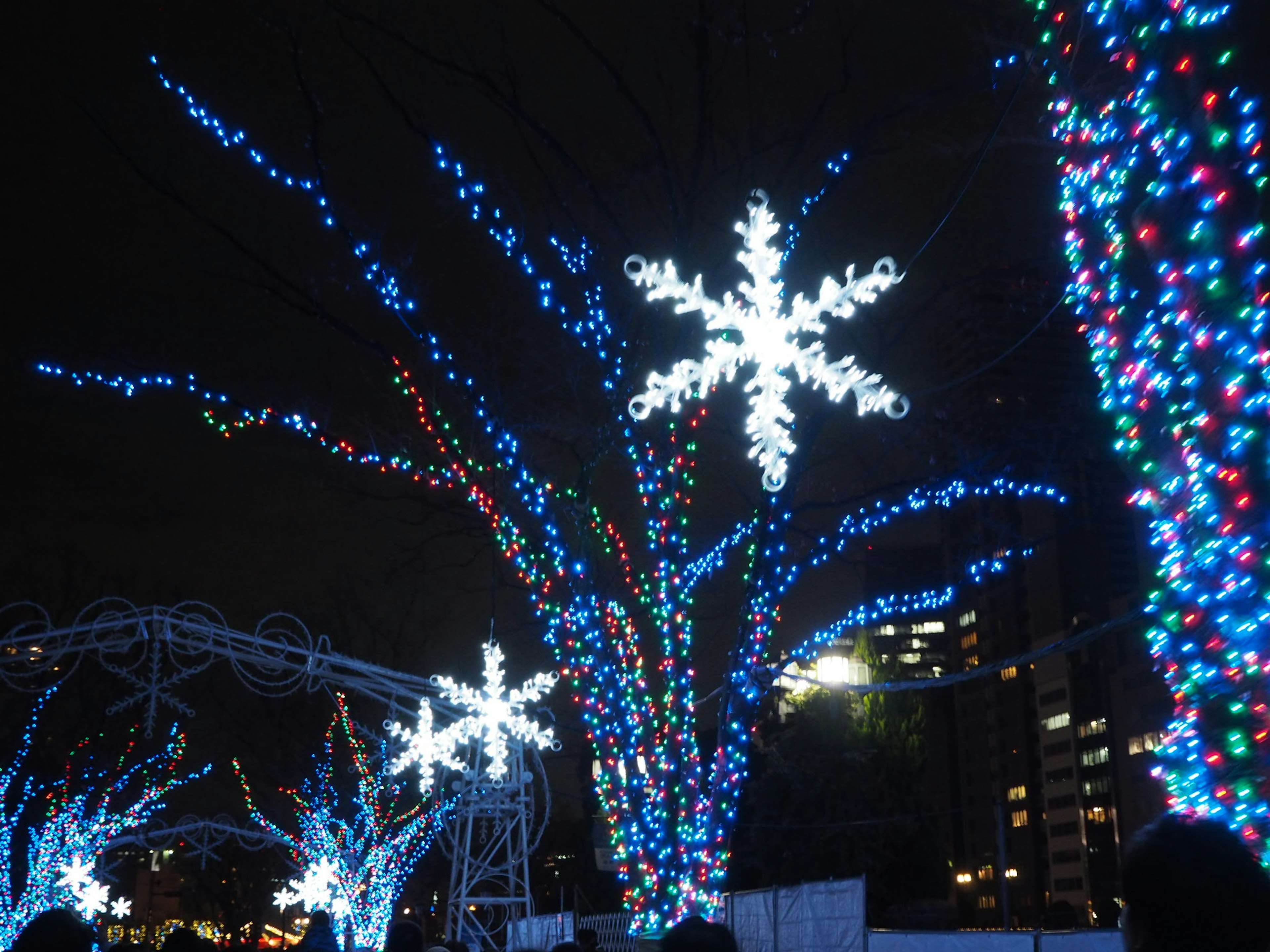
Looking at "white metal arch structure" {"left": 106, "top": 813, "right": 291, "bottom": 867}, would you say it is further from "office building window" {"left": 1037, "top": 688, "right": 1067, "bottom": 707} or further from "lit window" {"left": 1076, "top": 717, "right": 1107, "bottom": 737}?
"office building window" {"left": 1037, "top": 688, "right": 1067, "bottom": 707}

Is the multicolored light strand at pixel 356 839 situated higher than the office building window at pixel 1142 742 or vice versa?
the office building window at pixel 1142 742

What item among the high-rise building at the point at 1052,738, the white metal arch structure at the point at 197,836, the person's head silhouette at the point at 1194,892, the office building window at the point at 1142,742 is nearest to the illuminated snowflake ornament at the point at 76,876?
the white metal arch structure at the point at 197,836

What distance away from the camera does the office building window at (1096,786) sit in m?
87.8

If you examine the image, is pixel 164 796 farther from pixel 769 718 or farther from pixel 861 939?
pixel 861 939

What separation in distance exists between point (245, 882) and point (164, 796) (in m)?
13.6

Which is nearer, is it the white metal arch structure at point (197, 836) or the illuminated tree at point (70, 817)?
the illuminated tree at point (70, 817)

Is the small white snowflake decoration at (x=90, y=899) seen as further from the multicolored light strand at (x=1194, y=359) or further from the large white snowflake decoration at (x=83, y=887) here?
the multicolored light strand at (x=1194, y=359)

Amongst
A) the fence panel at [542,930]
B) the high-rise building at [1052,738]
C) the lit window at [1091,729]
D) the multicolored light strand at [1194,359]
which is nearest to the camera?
the multicolored light strand at [1194,359]

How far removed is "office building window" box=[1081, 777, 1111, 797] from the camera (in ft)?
288

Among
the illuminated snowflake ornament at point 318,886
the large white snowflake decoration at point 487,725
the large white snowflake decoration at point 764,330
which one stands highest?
the large white snowflake decoration at point 764,330

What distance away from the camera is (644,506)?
10.7 meters

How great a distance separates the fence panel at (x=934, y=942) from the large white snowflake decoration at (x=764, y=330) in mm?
4185

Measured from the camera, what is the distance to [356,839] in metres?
34.2

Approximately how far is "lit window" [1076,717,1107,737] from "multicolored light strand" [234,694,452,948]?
66.6m
